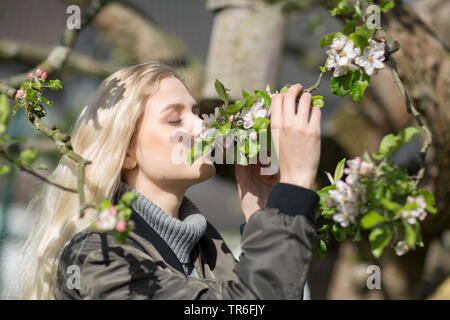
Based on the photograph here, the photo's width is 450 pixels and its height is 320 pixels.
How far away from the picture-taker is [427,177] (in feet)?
8.86

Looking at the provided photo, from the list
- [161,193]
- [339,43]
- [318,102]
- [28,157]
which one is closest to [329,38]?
[339,43]

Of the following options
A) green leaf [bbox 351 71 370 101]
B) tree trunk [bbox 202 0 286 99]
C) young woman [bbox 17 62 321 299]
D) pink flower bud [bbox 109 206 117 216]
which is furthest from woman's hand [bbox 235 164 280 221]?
tree trunk [bbox 202 0 286 99]

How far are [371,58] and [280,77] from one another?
2594 millimetres

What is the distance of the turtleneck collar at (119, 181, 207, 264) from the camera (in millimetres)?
1406

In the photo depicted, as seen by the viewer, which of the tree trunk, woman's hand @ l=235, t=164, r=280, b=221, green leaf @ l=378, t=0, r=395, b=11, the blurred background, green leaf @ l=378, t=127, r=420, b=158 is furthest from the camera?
the tree trunk

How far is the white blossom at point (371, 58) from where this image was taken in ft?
3.83

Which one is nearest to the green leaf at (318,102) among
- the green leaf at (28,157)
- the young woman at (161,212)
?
the young woman at (161,212)

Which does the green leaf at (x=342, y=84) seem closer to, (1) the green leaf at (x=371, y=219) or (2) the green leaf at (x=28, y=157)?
(1) the green leaf at (x=371, y=219)

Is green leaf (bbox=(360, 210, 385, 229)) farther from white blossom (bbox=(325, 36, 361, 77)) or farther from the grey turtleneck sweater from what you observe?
the grey turtleneck sweater

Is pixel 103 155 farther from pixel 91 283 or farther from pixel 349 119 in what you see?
pixel 349 119

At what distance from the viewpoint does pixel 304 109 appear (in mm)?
1160

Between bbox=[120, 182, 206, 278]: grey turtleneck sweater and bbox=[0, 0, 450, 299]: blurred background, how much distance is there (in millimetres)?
494

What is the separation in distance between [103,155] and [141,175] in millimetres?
134
